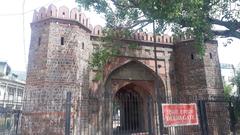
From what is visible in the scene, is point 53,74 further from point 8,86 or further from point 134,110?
point 8,86

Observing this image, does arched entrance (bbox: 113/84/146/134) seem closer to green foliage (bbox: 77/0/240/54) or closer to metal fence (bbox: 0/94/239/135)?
metal fence (bbox: 0/94/239/135)

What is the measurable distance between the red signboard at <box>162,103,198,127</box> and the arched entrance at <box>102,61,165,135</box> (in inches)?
161

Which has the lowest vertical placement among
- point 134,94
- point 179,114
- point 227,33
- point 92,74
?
point 179,114

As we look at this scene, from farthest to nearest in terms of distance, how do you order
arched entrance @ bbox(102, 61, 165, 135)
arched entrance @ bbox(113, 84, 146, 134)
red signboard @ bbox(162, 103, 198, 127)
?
arched entrance @ bbox(113, 84, 146, 134), arched entrance @ bbox(102, 61, 165, 135), red signboard @ bbox(162, 103, 198, 127)

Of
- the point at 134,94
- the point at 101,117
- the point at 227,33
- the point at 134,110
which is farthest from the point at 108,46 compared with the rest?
the point at 134,110

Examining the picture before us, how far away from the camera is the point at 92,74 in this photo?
35.2 feet

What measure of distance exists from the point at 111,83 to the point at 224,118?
5961mm

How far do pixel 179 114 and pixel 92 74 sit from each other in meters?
5.44

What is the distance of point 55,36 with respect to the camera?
9688 mm

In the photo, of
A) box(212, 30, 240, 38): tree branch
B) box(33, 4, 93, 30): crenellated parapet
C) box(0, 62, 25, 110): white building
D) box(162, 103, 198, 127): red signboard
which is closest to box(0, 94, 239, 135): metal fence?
box(162, 103, 198, 127): red signboard

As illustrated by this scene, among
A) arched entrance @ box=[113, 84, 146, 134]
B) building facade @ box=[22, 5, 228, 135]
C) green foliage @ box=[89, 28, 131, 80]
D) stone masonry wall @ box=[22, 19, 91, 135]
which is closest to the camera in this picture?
stone masonry wall @ box=[22, 19, 91, 135]

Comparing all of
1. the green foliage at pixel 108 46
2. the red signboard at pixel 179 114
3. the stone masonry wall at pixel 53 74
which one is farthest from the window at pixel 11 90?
the red signboard at pixel 179 114

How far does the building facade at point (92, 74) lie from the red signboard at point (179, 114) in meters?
1.05

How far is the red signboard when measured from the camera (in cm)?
611
